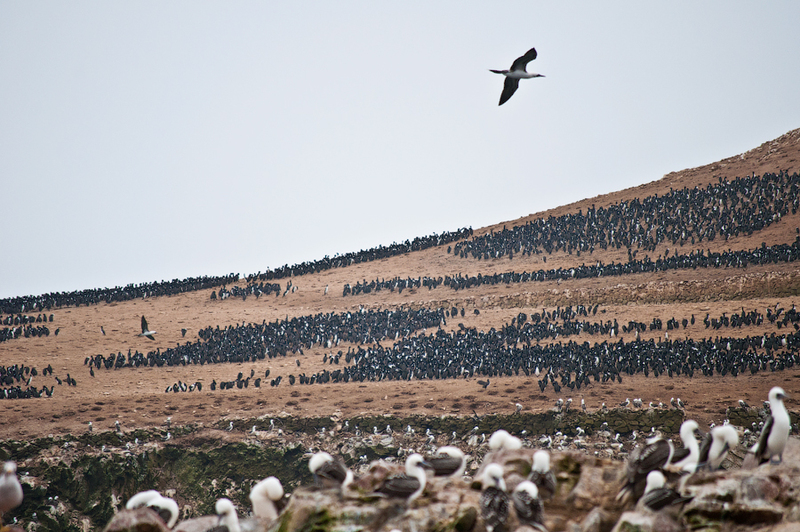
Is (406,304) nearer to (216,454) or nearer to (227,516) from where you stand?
(216,454)

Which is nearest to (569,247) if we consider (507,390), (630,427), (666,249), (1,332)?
(666,249)

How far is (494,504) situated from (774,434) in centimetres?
381

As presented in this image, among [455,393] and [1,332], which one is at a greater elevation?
[1,332]

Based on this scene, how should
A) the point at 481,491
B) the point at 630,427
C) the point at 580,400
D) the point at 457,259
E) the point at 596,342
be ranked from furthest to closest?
the point at 457,259 → the point at 596,342 → the point at 580,400 → the point at 630,427 → the point at 481,491

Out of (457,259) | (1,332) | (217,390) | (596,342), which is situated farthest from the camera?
(457,259)

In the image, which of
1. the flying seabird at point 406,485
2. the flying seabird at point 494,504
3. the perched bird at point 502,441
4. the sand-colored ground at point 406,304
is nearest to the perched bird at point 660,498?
the flying seabird at point 494,504

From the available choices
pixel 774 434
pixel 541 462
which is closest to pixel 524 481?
pixel 541 462

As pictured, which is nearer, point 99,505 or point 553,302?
point 99,505

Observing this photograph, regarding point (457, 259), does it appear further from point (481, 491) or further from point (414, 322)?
point (481, 491)

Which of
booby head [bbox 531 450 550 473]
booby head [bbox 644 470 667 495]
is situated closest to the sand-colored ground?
booby head [bbox 531 450 550 473]

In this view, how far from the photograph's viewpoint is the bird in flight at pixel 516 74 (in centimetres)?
1230

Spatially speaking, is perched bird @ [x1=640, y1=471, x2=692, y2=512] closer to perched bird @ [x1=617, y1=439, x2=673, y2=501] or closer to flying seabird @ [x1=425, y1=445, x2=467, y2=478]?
perched bird @ [x1=617, y1=439, x2=673, y2=501]

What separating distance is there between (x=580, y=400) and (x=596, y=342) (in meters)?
8.83

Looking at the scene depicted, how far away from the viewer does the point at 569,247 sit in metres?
48.7
